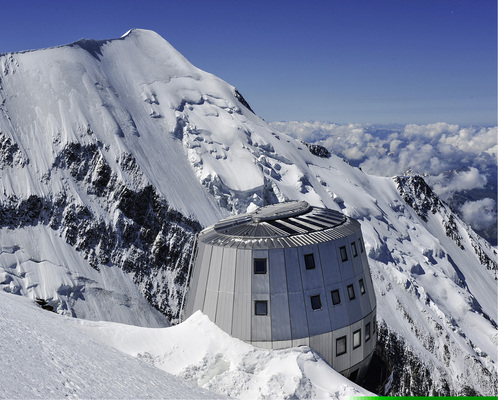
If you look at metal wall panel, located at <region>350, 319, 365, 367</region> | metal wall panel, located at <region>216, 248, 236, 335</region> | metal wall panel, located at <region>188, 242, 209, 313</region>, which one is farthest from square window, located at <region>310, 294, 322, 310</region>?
metal wall panel, located at <region>188, 242, 209, 313</region>

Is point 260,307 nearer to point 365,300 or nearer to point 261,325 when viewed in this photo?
point 261,325

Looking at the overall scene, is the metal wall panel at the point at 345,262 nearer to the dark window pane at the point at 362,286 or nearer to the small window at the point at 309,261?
the dark window pane at the point at 362,286

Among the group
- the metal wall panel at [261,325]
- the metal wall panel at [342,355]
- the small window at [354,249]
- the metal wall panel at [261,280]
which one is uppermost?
the small window at [354,249]

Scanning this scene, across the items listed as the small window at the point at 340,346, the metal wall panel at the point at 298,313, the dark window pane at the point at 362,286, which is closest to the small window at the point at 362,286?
the dark window pane at the point at 362,286

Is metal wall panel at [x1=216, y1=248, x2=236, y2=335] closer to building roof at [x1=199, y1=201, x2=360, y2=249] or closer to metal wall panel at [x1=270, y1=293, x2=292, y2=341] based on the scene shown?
building roof at [x1=199, y1=201, x2=360, y2=249]

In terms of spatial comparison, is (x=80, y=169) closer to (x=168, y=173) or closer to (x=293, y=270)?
(x=168, y=173)

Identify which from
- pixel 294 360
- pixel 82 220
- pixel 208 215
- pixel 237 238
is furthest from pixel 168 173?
pixel 294 360

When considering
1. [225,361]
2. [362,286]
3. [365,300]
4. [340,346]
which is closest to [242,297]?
[225,361]
